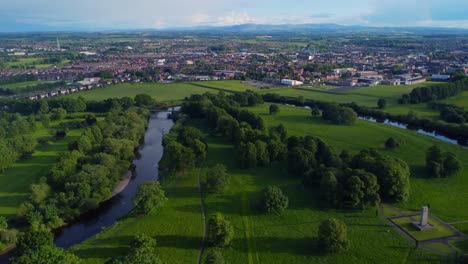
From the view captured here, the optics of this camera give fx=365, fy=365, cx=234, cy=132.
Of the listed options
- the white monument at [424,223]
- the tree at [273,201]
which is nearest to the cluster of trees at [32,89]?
the tree at [273,201]

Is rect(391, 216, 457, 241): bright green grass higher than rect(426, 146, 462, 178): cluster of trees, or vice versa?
rect(426, 146, 462, 178): cluster of trees

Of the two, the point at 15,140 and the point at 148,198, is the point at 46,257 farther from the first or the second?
the point at 15,140

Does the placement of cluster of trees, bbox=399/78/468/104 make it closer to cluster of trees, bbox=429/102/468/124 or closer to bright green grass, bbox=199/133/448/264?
cluster of trees, bbox=429/102/468/124

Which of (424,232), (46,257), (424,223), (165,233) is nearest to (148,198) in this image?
(165,233)

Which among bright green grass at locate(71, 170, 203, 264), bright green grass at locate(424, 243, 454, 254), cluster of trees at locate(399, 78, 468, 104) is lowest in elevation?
bright green grass at locate(71, 170, 203, 264)

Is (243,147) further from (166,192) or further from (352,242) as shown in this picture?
(352,242)

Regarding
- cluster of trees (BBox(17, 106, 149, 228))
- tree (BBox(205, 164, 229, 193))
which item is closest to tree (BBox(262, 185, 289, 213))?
tree (BBox(205, 164, 229, 193))

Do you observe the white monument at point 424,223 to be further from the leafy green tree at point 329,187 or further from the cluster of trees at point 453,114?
the cluster of trees at point 453,114
